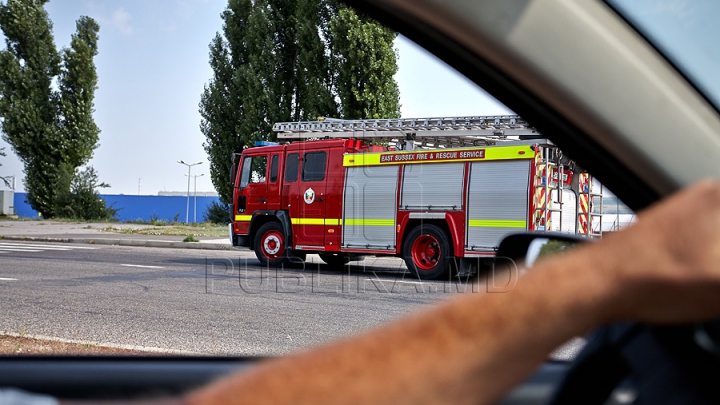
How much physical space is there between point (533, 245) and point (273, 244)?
12.3 metres

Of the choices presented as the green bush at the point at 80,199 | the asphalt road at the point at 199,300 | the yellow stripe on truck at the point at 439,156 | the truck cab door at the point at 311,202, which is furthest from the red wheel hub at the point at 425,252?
the green bush at the point at 80,199

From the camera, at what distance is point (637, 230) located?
17.5 inches

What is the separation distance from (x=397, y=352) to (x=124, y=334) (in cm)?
524

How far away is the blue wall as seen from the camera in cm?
3212

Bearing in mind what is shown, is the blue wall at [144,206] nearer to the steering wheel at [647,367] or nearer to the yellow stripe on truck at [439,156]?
the yellow stripe on truck at [439,156]

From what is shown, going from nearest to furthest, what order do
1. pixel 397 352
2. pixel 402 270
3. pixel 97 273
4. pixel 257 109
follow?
pixel 397 352
pixel 97 273
pixel 402 270
pixel 257 109

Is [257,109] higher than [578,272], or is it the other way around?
[257,109]

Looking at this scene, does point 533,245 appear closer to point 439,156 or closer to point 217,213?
point 439,156

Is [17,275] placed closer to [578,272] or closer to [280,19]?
[578,272]

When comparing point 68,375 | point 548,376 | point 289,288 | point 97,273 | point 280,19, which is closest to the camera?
point 548,376

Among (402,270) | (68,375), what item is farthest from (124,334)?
(402,270)

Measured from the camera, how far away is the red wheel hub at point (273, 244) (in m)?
13.0

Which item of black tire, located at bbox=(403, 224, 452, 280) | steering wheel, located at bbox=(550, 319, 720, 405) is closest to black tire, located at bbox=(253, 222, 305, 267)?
black tire, located at bbox=(403, 224, 452, 280)

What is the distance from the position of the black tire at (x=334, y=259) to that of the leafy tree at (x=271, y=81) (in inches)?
118
